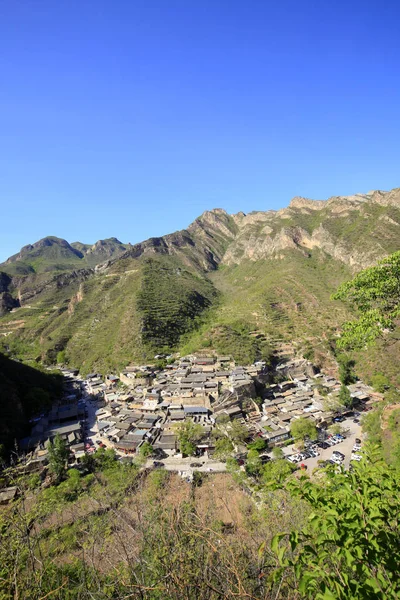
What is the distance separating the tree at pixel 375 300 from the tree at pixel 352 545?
5391 millimetres

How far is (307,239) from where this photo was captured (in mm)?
102000

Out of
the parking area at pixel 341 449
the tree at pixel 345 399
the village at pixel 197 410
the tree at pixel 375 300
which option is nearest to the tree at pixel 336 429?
the village at pixel 197 410

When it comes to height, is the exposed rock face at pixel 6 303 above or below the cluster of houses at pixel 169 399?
above

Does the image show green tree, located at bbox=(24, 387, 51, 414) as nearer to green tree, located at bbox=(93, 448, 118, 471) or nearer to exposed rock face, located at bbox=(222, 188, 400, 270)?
green tree, located at bbox=(93, 448, 118, 471)

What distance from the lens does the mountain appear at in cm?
5516

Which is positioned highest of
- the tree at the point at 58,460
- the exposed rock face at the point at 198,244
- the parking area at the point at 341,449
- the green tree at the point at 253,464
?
the exposed rock face at the point at 198,244

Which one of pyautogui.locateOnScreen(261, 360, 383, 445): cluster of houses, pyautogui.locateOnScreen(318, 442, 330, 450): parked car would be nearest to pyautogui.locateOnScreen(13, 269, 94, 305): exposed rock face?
pyautogui.locateOnScreen(261, 360, 383, 445): cluster of houses

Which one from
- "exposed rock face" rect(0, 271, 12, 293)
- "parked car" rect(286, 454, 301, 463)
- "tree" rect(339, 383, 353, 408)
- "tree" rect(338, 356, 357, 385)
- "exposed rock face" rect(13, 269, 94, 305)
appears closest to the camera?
"parked car" rect(286, 454, 301, 463)

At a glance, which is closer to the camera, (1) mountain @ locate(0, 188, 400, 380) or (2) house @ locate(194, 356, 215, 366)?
(2) house @ locate(194, 356, 215, 366)

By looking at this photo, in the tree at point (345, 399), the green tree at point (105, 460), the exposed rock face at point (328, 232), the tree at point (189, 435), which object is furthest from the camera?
the exposed rock face at point (328, 232)

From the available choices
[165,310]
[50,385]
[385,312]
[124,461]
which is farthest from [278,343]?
[385,312]

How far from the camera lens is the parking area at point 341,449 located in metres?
24.3

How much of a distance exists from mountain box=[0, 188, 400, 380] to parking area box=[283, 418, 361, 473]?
16266mm

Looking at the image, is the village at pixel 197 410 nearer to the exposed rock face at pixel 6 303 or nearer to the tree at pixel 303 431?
the tree at pixel 303 431
